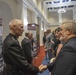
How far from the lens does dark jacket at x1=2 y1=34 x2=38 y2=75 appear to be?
2295mm

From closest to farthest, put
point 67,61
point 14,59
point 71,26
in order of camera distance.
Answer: point 67,61, point 71,26, point 14,59

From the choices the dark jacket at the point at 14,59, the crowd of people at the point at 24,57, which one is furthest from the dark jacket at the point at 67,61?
the dark jacket at the point at 14,59

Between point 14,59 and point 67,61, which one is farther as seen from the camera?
point 14,59

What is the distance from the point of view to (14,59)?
7.52 ft

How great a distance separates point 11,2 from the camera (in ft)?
21.9

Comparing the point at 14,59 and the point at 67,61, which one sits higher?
the point at 67,61

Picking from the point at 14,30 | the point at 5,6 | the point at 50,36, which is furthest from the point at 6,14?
the point at 14,30

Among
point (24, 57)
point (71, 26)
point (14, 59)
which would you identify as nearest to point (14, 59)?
point (14, 59)

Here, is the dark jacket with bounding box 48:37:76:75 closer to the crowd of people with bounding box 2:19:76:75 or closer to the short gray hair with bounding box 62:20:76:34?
the crowd of people with bounding box 2:19:76:75

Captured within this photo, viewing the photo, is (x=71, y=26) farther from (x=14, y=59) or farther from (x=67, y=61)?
(x=14, y=59)

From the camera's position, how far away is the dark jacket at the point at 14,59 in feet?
7.53

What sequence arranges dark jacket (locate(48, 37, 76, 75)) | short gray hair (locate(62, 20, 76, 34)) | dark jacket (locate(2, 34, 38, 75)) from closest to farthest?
dark jacket (locate(48, 37, 76, 75))
short gray hair (locate(62, 20, 76, 34))
dark jacket (locate(2, 34, 38, 75))

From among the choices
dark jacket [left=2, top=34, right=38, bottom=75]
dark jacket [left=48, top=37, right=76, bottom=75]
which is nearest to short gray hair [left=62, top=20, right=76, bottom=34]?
dark jacket [left=48, top=37, right=76, bottom=75]

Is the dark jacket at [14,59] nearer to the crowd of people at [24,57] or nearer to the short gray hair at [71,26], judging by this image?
the crowd of people at [24,57]
